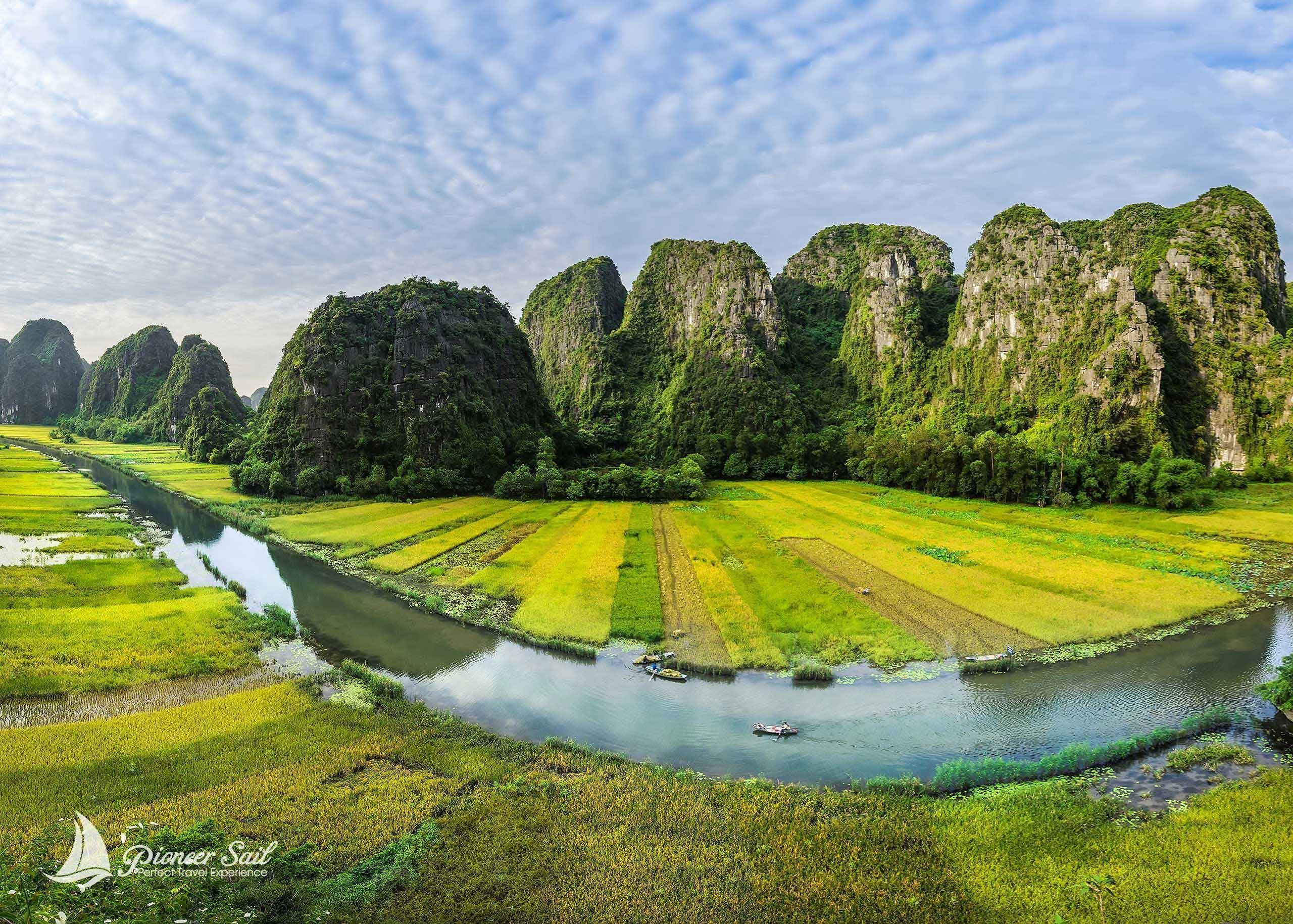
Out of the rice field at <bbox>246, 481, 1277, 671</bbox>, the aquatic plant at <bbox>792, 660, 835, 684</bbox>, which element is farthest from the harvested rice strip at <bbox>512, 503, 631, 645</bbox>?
the aquatic plant at <bbox>792, 660, 835, 684</bbox>

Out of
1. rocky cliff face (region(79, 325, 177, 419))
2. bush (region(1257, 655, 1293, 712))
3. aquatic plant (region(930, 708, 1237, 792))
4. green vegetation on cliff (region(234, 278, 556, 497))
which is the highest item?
rocky cliff face (region(79, 325, 177, 419))

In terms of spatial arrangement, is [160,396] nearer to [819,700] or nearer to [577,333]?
[577,333]

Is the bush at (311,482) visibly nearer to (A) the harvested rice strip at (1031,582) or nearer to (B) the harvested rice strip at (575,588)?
(B) the harvested rice strip at (575,588)

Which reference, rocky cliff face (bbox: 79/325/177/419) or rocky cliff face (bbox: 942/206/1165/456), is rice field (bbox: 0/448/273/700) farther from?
rocky cliff face (bbox: 79/325/177/419)

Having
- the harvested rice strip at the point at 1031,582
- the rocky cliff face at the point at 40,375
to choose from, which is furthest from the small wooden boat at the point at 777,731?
the rocky cliff face at the point at 40,375

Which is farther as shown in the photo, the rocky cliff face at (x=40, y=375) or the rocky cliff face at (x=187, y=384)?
the rocky cliff face at (x=40, y=375)

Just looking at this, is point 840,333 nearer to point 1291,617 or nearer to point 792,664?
point 1291,617

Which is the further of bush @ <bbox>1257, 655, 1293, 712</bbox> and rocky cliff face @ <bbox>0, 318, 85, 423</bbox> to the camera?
rocky cliff face @ <bbox>0, 318, 85, 423</bbox>
